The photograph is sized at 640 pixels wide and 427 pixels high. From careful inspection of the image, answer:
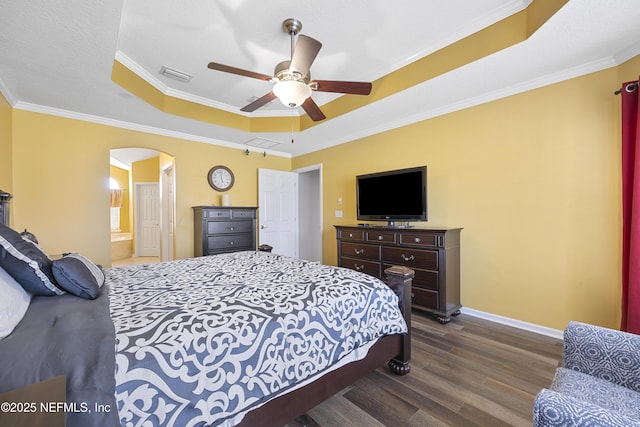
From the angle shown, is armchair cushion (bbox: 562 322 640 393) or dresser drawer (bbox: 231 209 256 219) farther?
dresser drawer (bbox: 231 209 256 219)

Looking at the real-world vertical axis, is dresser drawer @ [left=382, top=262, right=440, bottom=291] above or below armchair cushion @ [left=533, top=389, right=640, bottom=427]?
below

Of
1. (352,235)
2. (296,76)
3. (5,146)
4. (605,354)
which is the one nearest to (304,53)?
(296,76)

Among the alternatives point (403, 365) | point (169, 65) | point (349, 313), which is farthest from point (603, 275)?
point (169, 65)

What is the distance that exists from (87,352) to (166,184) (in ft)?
17.5

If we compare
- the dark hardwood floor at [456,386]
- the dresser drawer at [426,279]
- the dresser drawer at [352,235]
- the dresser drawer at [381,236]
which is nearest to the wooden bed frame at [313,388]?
the dark hardwood floor at [456,386]

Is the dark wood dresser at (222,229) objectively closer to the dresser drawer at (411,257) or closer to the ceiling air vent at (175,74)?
the ceiling air vent at (175,74)

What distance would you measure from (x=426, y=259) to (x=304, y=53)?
7.55ft

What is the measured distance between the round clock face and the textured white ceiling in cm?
133

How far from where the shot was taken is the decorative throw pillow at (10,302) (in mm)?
895

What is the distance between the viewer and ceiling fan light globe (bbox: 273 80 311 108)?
198 cm

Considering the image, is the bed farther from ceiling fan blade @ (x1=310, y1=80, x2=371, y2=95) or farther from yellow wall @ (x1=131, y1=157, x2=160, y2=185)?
yellow wall @ (x1=131, y1=157, x2=160, y2=185)

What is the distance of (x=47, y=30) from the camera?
72.3 inches

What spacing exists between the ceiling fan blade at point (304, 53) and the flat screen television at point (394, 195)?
1815mm

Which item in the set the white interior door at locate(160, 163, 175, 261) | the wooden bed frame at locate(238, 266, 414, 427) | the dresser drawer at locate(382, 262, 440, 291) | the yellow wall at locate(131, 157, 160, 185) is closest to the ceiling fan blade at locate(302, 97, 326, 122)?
the wooden bed frame at locate(238, 266, 414, 427)
